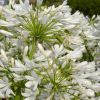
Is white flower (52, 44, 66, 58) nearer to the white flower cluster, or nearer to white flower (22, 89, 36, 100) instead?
the white flower cluster

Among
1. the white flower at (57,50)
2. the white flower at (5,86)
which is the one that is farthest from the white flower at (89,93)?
the white flower at (5,86)

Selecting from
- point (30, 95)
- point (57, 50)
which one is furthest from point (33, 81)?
point (57, 50)

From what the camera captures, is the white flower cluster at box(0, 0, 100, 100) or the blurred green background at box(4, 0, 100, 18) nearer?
the white flower cluster at box(0, 0, 100, 100)

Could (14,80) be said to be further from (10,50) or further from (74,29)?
(74,29)

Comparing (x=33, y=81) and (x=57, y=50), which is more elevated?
(x=57, y=50)

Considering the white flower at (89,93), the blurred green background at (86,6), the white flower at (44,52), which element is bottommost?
the white flower at (89,93)

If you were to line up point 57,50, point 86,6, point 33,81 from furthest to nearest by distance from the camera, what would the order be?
point 86,6 → point 57,50 → point 33,81

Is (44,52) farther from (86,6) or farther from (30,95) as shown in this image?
(86,6)

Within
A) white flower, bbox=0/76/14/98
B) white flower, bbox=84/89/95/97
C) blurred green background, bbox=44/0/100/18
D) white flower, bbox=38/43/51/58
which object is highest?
blurred green background, bbox=44/0/100/18

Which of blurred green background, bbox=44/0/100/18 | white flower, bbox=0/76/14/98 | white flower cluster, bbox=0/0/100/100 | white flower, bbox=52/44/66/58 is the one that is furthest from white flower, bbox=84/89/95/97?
blurred green background, bbox=44/0/100/18

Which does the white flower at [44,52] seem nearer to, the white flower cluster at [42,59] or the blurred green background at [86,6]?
the white flower cluster at [42,59]
